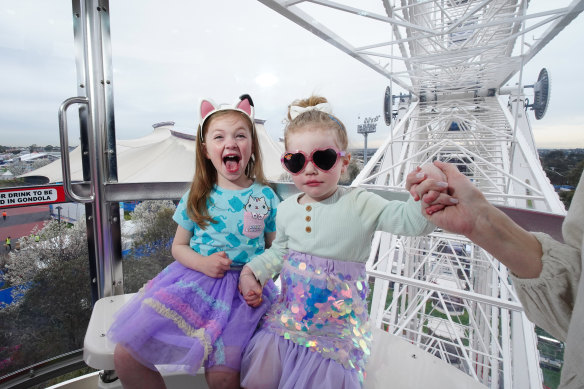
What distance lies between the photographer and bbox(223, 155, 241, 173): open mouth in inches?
36.7

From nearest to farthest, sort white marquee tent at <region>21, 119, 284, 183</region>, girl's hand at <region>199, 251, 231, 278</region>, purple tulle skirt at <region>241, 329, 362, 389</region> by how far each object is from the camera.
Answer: purple tulle skirt at <region>241, 329, 362, 389</region>, girl's hand at <region>199, 251, 231, 278</region>, white marquee tent at <region>21, 119, 284, 183</region>

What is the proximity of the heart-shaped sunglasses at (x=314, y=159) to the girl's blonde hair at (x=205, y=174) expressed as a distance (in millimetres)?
316

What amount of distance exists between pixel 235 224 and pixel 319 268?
353mm

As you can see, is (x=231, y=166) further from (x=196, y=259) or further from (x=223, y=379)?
(x=223, y=379)

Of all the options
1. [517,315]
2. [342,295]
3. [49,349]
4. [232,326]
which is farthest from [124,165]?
[517,315]

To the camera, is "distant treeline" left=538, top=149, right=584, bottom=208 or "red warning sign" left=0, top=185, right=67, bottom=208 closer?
"distant treeline" left=538, top=149, right=584, bottom=208

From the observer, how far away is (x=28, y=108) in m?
1.37

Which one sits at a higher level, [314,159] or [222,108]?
[222,108]

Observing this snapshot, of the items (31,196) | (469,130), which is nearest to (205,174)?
(31,196)

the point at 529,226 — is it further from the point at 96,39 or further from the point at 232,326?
the point at 96,39

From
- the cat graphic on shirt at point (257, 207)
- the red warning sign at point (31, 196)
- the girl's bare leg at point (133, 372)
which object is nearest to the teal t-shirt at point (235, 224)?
the cat graphic on shirt at point (257, 207)

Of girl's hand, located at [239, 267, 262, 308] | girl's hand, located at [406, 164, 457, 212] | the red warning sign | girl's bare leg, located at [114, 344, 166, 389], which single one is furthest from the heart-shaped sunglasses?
the red warning sign

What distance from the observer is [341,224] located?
760 mm

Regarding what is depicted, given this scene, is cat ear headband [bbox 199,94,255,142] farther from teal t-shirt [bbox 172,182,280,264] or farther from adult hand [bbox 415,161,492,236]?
adult hand [bbox 415,161,492,236]
